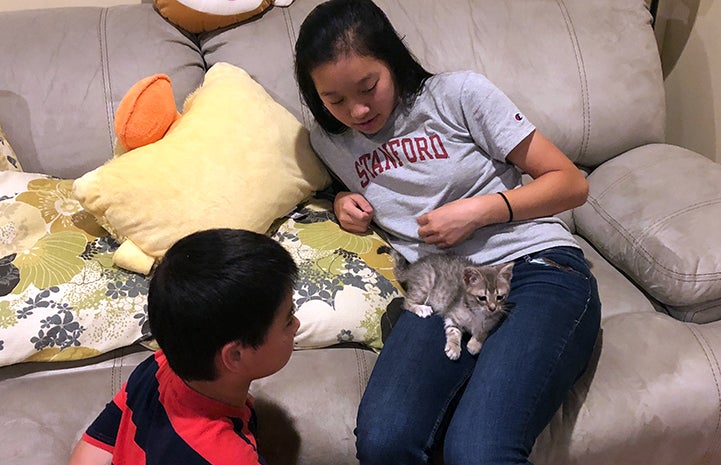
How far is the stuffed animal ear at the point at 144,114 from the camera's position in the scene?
1370mm

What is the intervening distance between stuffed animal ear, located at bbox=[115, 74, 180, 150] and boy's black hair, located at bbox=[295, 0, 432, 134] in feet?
1.11

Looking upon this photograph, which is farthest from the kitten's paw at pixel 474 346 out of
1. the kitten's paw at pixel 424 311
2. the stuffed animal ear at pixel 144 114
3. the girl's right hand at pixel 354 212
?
the stuffed animal ear at pixel 144 114

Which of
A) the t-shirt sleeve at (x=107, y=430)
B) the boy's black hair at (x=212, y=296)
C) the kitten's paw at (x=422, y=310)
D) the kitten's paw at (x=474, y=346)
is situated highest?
the boy's black hair at (x=212, y=296)

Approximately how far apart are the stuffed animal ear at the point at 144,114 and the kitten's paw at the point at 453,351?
805 millimetres

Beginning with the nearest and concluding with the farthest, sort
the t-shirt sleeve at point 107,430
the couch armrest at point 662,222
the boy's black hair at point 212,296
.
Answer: the boy's black hair at point 212,296 < the t-shirt sleeve at point 107,430 < the couch armrest at point 662,222

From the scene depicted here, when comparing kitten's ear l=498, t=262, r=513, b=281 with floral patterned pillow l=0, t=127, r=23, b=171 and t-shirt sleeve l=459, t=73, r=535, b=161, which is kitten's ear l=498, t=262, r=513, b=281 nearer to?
t-shirt sleeve l=459, t=73, r=535, b=161

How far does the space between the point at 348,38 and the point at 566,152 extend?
81 cm

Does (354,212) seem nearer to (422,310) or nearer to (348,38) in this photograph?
(422,310)

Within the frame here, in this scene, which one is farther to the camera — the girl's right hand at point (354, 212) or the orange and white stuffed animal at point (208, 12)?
the orange and white stuffed animal at point (208, 12)

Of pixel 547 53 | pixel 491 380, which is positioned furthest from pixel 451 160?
pixel 547 53

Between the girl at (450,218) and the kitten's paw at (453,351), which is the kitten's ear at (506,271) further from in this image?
the kitten's paw at (453,351)

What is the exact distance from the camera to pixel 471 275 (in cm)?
127

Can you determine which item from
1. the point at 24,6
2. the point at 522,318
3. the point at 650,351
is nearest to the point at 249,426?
the point at 522,318

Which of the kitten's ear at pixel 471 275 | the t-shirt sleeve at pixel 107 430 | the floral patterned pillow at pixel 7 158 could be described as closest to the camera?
the t-shirt sleeve at pixel 107 430
